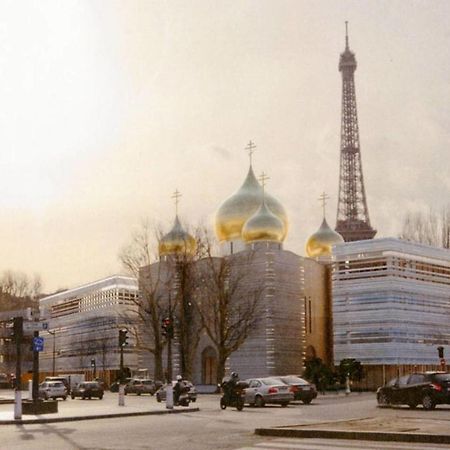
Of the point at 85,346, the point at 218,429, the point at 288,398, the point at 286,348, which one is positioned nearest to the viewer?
the point at 218,429

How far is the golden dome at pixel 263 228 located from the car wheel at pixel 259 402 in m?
33.9

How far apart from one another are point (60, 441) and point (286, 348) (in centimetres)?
4634

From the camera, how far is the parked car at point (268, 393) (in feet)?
115

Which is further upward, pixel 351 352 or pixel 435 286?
pixel 435 286

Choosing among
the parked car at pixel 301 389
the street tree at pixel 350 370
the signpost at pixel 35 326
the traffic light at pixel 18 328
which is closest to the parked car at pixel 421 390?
the parked car at pixel 301 389

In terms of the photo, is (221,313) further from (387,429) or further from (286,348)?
(387,429)

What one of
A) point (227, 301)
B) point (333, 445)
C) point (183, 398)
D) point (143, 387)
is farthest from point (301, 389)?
point (143, 387)

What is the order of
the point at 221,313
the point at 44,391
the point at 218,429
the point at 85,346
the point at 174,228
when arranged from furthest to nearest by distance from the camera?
the point at 85,346 → the point at 174,228 → the point at 221,313 → the point at 44,391 → the point at 218,429

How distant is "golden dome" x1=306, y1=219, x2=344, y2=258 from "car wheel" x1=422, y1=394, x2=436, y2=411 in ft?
155

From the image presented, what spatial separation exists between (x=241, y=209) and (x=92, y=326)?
22.2m

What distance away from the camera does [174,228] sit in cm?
7731

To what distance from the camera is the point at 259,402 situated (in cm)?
3519

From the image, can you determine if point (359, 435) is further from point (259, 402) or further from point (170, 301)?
point (170, 301)

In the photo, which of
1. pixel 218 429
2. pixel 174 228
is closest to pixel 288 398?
pixel 218 429
